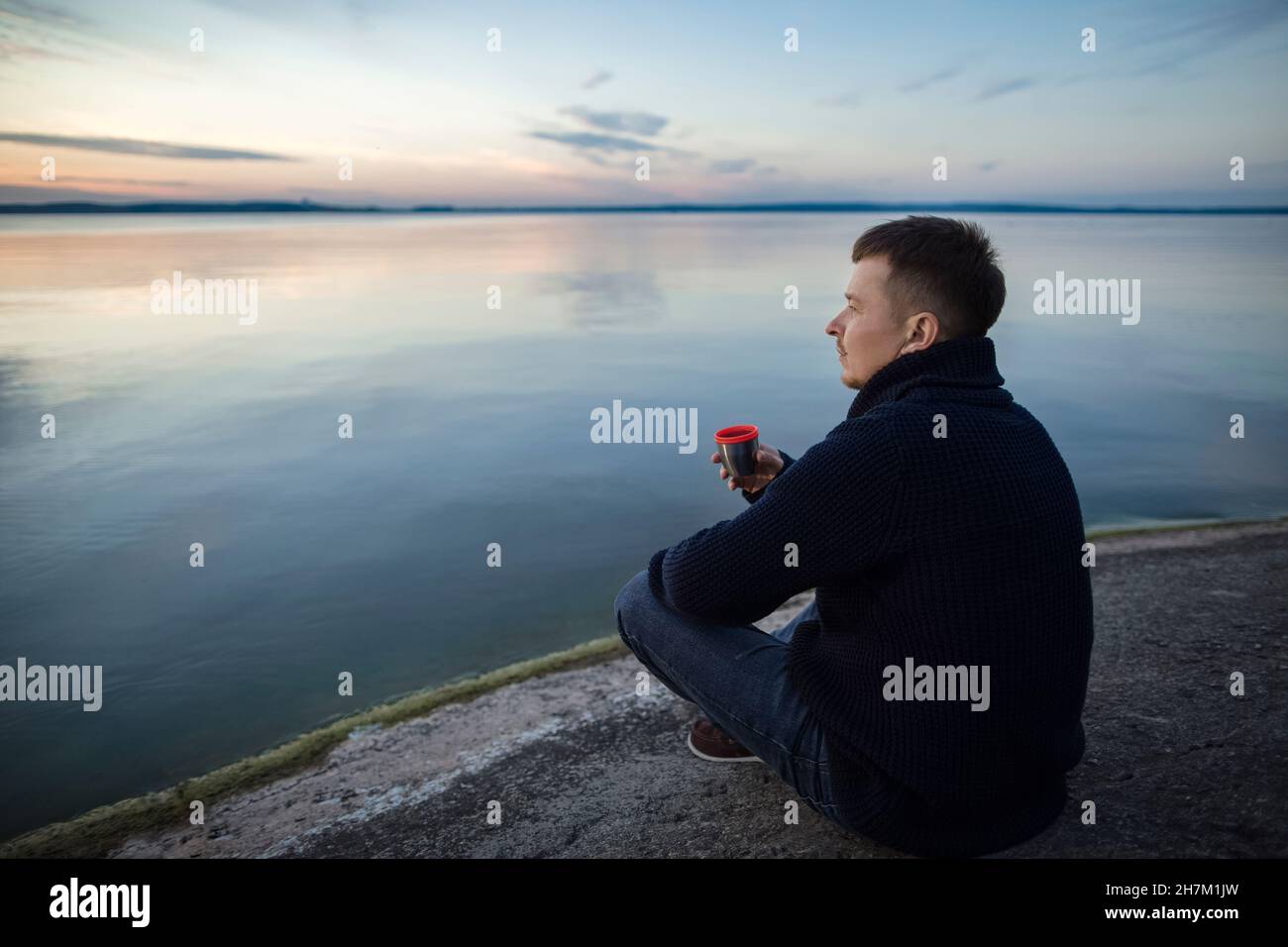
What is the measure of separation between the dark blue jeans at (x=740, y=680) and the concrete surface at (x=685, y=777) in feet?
1.29

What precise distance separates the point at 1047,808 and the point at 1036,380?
1355 centimetres

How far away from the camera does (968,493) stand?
200 centimetres

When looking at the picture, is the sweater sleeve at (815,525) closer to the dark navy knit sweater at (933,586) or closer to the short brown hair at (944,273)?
the dark navy knit sweater at (933,586)

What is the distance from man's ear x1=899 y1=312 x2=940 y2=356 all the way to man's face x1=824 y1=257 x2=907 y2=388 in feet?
0.07

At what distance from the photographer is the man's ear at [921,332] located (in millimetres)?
2291

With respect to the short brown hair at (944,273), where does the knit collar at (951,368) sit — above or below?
A: below

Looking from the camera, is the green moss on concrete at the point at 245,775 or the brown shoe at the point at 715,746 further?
the green moss on concrete at the point at 245,775

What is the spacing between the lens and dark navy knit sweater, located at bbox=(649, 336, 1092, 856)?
2016 millimetres
